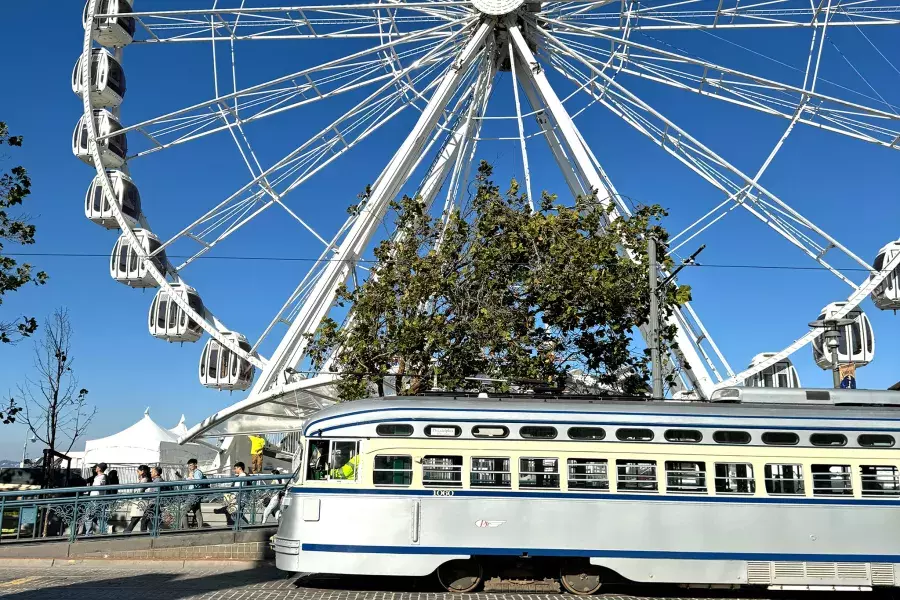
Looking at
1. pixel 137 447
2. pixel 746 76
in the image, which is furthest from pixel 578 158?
pixel 137 447

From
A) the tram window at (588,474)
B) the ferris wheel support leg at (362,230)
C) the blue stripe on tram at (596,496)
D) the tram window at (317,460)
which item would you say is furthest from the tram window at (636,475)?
the ferris wheel support leg at (362,230)

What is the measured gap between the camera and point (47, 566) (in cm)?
1559

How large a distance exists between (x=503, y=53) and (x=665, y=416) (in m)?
16.4

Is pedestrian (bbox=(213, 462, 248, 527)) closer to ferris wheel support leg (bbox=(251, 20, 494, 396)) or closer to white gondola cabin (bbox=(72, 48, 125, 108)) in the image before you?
ferris wheel support leg (bbox=(251, 20, 494, 396))

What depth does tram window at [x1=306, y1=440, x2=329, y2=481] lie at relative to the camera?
13234 mm

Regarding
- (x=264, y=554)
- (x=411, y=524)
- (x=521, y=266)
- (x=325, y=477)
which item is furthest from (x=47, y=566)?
(x=521, y=266)

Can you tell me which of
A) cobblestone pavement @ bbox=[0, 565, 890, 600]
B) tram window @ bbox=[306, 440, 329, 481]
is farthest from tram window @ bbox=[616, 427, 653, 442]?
tram window @ bbox=[306, 440, 329, 481]

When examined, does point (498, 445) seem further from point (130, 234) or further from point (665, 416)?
point (130, 234)

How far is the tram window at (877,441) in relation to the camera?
13.2 meters

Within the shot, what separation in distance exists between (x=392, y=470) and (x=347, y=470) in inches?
28.0

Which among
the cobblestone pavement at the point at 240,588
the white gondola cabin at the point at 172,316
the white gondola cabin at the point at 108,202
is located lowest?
the cobblestone pavement at the point at 240,588

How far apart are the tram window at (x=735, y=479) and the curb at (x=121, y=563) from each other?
833 centimetres

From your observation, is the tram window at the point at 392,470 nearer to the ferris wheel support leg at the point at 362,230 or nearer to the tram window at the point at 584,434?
the tram window at the point at 584,434

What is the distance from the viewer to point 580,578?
42.9 feet
